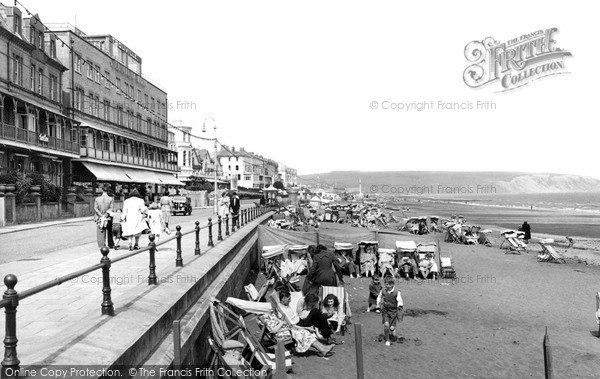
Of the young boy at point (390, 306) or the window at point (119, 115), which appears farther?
the window at point (119, 115)

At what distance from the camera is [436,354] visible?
991cm

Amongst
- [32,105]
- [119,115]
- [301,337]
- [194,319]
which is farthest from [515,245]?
[119,115]

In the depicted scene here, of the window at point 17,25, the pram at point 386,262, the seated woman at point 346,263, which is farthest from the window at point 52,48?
the pram at point 386,262

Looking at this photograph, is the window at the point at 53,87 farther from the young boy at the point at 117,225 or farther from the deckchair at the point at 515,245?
the deckchair at the point at 515,245

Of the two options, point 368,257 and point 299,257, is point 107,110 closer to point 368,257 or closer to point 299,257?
point 299,257

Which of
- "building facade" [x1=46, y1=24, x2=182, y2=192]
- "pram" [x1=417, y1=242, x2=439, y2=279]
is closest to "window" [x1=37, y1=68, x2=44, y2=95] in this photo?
"building facade" [x1=46, y1=24, x2=182, y2=192]

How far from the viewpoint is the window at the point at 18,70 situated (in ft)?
92.6

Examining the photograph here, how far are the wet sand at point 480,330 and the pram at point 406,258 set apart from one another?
0.59 meters

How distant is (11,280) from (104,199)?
9.16 meters

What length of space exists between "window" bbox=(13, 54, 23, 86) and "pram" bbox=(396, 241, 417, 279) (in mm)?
24826

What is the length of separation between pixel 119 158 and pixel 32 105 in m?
15.4

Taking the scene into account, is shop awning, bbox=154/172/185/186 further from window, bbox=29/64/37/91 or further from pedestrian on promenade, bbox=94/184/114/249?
pedestrian on promenade, bbox=94/184/114/249

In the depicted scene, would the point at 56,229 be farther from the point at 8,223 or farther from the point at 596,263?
the point at 596,263

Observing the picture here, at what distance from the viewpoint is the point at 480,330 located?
11641 millimetres
